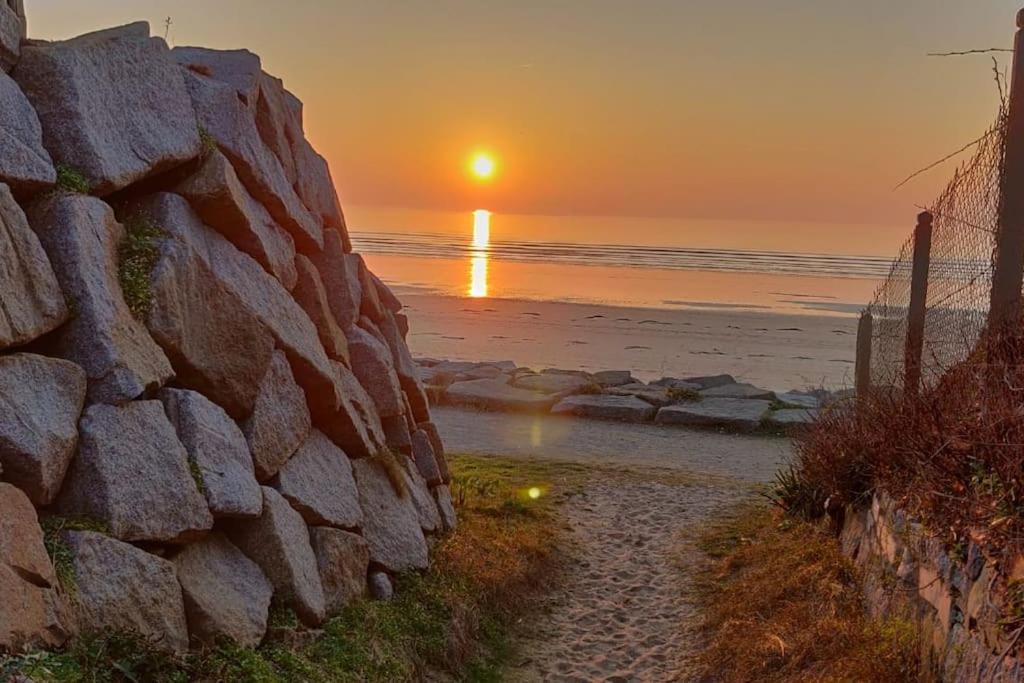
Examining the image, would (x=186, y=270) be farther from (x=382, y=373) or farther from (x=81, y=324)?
(x=382, y=373)

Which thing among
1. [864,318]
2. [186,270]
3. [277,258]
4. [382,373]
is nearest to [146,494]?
[186,270]

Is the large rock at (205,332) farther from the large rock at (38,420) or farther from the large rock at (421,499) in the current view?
the large rock at (421,499)

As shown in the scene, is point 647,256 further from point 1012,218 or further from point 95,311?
point 95,311

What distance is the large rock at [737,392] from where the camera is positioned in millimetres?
14733

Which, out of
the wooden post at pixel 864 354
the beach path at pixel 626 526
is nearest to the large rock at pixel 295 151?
the beach path at pixel 626 526

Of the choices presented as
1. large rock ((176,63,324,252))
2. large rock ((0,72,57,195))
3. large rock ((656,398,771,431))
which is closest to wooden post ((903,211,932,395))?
large rock ((176,63,324,252))

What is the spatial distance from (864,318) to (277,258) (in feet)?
23.5

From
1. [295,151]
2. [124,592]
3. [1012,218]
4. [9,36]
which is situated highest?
[9,36]

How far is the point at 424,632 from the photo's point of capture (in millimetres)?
5535

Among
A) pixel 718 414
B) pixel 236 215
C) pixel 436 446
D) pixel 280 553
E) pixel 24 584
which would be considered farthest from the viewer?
pixel 718 414

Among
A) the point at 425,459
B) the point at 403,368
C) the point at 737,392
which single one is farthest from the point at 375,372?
the point at 737,392

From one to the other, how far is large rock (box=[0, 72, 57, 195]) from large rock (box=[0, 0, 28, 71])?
0.24 meters

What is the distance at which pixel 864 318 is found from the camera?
419 inches

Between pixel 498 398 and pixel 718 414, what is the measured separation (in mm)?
3270
